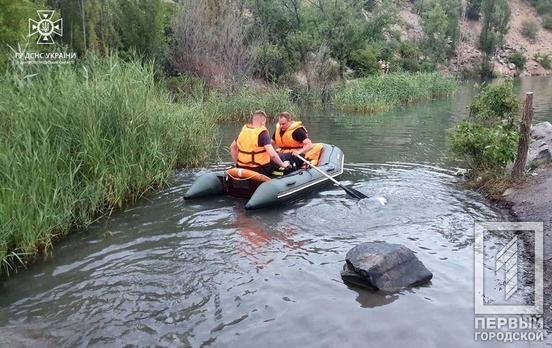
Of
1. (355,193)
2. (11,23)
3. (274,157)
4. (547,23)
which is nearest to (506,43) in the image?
(547,23)

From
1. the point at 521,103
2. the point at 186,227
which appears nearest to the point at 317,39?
the point at 521,103

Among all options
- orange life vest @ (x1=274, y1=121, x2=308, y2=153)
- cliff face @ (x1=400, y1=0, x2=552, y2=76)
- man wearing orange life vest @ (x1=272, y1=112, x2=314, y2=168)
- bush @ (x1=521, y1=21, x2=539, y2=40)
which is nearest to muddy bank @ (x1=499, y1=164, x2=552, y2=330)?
man wearing orange life vest @ (x1=272, y1=112, x2=314, y2=168)

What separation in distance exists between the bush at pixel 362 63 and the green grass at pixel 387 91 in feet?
13.6

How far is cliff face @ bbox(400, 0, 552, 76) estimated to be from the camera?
4084cm

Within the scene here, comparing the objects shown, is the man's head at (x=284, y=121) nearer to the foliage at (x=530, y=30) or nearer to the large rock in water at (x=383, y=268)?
the large rock in water at (x=383, y=268)

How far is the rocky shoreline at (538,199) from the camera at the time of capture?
15.9 feet

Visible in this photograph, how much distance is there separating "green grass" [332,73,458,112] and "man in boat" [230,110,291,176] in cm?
1043

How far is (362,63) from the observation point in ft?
86.3

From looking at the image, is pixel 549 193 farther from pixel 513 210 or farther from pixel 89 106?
pixel 89 106

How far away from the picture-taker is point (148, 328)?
3.81 metres

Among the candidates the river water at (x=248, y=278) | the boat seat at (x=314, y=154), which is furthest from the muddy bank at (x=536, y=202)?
the boat seat at (x=314, y=154)

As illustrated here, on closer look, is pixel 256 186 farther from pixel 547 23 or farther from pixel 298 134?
pixel 547 23

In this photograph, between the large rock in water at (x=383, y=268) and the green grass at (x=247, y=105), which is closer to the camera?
the large rock in water at (x=383, y=268)

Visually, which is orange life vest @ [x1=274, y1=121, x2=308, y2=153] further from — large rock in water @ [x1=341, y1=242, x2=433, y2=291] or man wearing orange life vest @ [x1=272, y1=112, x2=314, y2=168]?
large rock in water @ [x1=341, y1=242, x2=433, y2=291]
